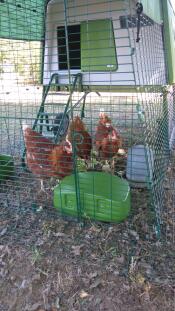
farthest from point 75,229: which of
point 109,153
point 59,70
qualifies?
point 59,70

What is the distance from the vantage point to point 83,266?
6.59 ft

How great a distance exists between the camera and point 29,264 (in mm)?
2057

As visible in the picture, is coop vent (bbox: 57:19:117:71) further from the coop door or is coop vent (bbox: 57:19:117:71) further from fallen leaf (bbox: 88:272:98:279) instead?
fallen leaf (bbox: 88:272:98:279)

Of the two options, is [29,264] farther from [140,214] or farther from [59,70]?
[59,70]

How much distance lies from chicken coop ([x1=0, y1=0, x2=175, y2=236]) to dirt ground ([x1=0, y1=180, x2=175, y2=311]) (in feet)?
0.49

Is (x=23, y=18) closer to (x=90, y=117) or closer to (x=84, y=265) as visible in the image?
(x=90, y=117)

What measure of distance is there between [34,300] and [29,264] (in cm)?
29

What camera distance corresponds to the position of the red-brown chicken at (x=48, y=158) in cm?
259

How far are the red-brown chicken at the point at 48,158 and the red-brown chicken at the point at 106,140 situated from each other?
0.48m

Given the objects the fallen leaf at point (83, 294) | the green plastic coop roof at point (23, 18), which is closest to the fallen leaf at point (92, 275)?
the fallen leaf at point (83, 294)

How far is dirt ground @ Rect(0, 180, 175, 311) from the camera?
1.77 meters

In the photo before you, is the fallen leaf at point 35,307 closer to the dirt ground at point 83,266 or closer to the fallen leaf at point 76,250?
the dirt ground at point 83,266

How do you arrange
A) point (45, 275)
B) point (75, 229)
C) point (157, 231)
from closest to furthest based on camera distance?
point (45, 275) < point (157, 231) < point (75, 229)

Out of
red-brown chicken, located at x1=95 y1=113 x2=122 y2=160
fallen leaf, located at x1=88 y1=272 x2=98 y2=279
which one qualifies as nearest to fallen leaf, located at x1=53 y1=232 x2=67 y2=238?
fallen leaf, located at x1=88 y1=272 x2=98 y2=279
